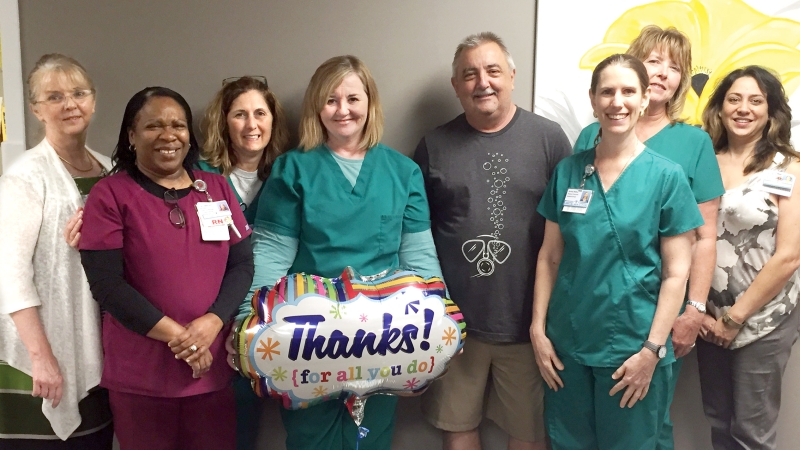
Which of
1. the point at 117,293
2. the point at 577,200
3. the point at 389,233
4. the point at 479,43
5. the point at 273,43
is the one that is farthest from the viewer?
the point at 273,43

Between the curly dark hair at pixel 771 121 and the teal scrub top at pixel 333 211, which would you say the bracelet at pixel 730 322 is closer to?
the curly dark hair at pixel 771 121

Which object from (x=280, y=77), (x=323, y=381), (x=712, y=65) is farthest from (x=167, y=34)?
(x=712, y=65)

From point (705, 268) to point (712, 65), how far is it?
920 mm

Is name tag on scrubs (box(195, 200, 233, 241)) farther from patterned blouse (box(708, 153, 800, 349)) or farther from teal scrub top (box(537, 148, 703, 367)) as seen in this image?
patterned blouse (box(708, 153, 800, 349))

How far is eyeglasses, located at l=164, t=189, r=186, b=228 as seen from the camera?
1.52 meters

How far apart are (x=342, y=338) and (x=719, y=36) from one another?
1.90m

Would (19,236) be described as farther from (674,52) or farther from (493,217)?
(674,52)

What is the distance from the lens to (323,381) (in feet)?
5.18

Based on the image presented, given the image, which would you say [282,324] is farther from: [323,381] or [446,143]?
[446,143]

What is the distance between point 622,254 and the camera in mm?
1638

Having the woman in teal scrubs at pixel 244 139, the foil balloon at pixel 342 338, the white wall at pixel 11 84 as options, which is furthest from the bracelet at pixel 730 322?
the white wall at pixel 11 84

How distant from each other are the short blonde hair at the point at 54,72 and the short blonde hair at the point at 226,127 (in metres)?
0.39

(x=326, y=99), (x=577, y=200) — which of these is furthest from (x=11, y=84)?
(x=577, y=200)

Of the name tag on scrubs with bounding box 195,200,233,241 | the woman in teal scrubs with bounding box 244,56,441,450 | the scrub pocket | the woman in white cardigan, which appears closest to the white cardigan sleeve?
the woman in white cardigan
